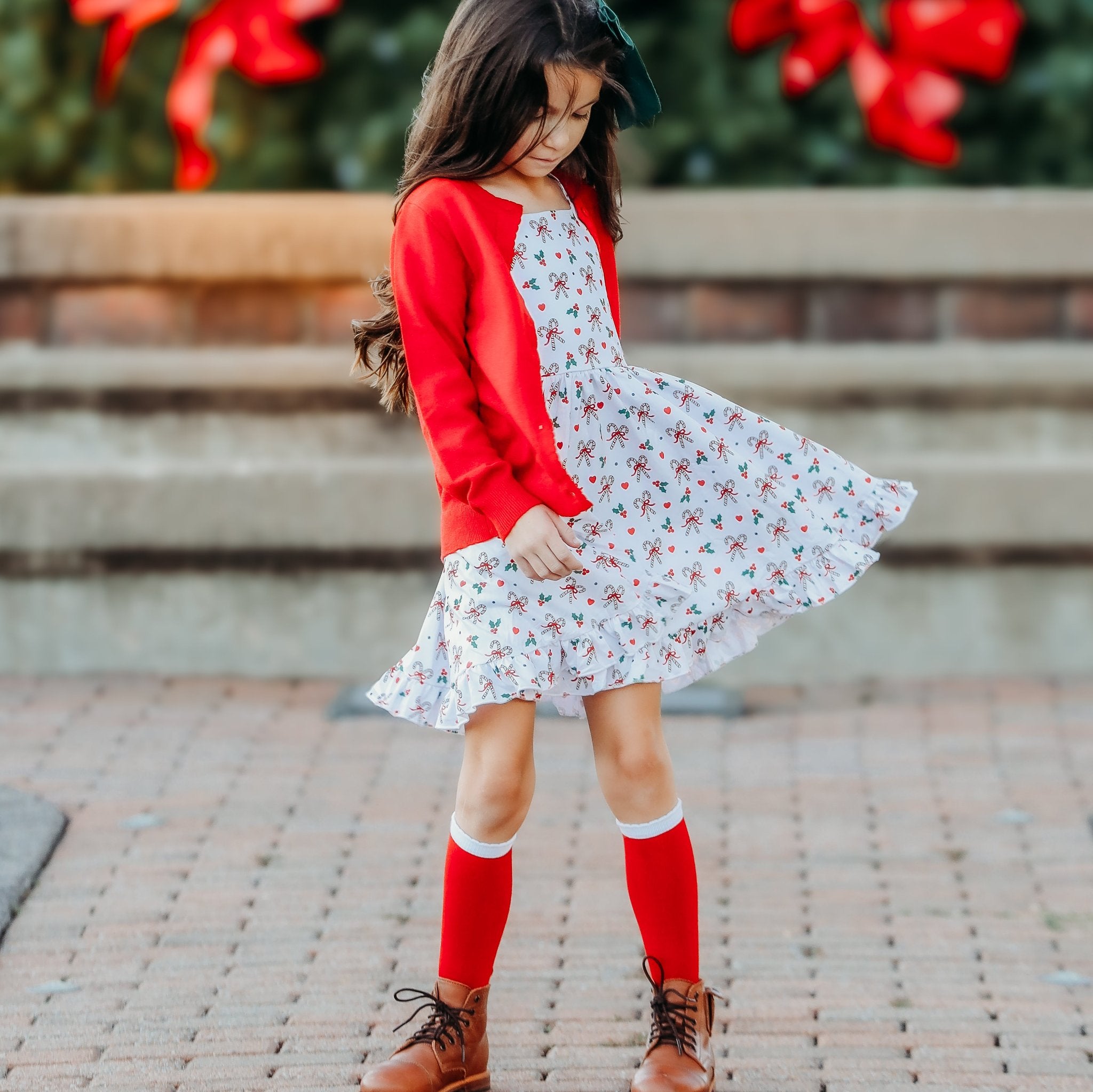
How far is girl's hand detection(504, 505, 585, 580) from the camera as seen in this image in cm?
251

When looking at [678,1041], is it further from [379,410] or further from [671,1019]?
[379,410]

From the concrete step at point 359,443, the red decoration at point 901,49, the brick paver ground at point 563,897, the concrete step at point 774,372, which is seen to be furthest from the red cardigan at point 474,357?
the red decoration at point 901,49

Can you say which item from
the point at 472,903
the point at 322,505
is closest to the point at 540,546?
the point at 472,903

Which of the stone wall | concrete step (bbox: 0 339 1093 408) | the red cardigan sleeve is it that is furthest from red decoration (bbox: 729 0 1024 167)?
the red cardigan sleeve

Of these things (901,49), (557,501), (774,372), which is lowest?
(774,372)

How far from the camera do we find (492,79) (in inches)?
100

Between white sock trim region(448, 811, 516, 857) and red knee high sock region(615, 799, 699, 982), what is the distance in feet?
0.63

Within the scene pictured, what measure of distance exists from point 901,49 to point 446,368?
3925mm

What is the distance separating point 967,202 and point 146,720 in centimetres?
315

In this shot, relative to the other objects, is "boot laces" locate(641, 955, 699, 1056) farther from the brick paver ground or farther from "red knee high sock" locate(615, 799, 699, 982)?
the brick paver ground

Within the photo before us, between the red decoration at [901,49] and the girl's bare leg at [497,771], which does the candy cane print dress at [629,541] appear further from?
the red decoration at [901,49]

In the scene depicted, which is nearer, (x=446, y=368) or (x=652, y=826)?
(x=446, y=368)

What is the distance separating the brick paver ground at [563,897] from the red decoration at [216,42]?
7.28 ft

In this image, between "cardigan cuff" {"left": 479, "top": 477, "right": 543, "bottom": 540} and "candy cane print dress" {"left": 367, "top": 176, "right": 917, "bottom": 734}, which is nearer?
"cardigan cuff" {"left": 479, "top": 477, "right": 543, "bottom": 540}
